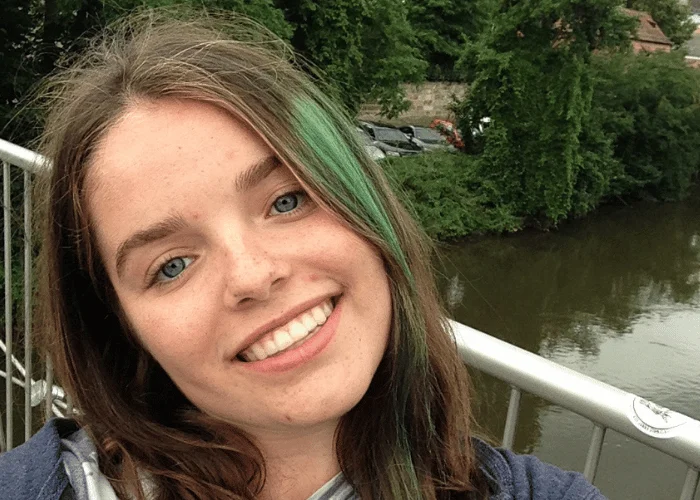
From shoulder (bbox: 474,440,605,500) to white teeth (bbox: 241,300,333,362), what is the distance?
362 mm

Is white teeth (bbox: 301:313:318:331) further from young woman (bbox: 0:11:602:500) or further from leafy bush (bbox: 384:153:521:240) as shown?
leafy bush (bbox: 384:153:521:240)

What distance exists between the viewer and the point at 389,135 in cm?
1791

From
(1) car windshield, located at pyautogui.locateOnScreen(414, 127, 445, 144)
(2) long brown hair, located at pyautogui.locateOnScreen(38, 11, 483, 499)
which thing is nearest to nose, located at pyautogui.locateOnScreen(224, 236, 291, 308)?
(2) long brown hair, located at pyautogui.locateOnScreen(38, 11, 483, 499)

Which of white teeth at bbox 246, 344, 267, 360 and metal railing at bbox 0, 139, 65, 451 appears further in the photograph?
metal railing at bbox 0, 139, 65, 451

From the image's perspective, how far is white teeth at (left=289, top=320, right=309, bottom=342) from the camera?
36.4 inches

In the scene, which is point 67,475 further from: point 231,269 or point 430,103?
point 430,103

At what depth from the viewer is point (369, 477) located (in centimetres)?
106

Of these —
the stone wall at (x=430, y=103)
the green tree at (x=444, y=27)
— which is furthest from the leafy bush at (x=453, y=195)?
the green tree at (x=444, y=27)

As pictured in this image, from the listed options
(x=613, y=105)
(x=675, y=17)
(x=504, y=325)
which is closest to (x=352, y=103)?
(x=504, y=325)

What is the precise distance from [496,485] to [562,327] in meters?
12.5

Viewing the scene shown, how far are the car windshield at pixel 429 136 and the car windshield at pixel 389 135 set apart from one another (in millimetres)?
1183

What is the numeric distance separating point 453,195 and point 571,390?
16284 millimetres

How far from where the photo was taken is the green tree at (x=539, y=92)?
53.3ft

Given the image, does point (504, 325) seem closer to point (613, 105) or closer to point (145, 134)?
point (613, 105)
